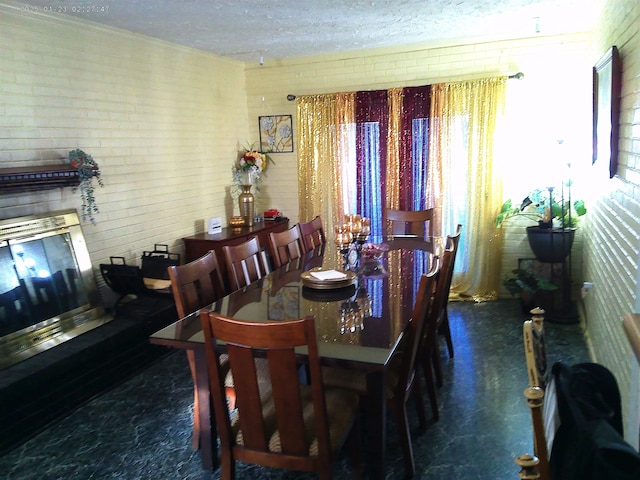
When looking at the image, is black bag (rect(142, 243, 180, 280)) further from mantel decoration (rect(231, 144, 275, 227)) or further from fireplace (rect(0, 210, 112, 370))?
mantel decoration (rect(231, 144, 275, 227))

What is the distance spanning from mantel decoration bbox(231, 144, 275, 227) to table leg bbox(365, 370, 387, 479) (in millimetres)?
3202

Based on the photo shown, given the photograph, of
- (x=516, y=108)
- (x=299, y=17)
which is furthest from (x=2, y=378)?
(x=516, y=108)

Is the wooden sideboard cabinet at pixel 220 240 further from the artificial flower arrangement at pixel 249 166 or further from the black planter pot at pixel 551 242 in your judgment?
the black planter pot at pixel 551 242

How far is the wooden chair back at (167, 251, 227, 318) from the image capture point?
218 cm

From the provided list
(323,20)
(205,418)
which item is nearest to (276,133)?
(323,20)

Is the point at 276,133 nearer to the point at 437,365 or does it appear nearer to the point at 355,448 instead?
the point at 437,365

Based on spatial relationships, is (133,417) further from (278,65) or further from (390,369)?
(278,65)

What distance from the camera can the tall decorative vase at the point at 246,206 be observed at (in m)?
4.73

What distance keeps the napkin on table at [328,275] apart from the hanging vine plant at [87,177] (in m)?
1.76

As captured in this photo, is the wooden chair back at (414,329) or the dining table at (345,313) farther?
the wooden chair back at (414,329)

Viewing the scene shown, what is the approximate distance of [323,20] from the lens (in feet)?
11.6

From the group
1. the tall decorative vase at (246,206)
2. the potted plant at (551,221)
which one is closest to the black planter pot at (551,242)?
the potted plant at (551,221)

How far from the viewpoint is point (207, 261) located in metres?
2.45

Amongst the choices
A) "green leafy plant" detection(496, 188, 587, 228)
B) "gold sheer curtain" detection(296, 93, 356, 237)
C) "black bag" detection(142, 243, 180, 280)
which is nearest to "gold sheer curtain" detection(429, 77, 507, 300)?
"green leafy plant" detection(496, 188, 587, 228)
